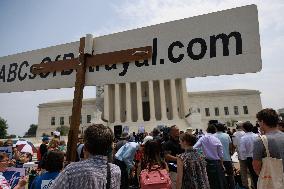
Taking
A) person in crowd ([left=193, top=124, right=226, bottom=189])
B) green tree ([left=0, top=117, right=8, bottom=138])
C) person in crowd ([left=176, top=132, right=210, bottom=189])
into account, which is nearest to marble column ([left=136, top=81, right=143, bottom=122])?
green tree ([left=0, top=117, right=8, bottom=138])

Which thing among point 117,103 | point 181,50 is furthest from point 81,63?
point 117,103

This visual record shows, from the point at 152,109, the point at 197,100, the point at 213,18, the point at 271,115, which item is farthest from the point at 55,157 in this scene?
the point at 197,100

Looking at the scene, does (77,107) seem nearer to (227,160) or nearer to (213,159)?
(213,159)

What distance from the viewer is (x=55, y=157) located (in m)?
3.25

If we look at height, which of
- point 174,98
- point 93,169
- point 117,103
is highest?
point 174,98

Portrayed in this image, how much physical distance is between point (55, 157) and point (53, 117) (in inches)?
3063

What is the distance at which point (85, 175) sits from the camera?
2035 millimetres

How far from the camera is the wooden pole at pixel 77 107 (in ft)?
8.86

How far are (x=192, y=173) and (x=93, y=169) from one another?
10.1ft

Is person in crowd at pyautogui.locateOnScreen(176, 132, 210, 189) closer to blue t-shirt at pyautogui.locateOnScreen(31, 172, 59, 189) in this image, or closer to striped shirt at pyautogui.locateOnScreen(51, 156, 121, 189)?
blue t-shirt at pyautogui.locateOnScreen(31, 172, 59, 189)

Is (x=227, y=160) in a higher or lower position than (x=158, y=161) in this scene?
lower

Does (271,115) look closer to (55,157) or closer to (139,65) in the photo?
(139,65)

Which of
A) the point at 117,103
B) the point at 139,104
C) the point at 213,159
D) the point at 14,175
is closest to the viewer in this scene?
the point at 14,175

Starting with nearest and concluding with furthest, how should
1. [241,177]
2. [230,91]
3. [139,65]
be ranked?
[139,65]
[241,177]
[230,91]
